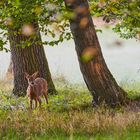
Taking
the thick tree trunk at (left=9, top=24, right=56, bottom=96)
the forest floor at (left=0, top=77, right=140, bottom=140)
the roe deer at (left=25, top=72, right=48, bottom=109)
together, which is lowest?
the forest floor at (left=0, top=77, right=140, bottom=140)

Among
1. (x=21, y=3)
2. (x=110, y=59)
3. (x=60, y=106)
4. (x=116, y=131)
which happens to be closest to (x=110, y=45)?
(x=116, y=131)

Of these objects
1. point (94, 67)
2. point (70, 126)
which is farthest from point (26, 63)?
point (70, 126)

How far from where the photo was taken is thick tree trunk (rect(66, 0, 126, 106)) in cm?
1170

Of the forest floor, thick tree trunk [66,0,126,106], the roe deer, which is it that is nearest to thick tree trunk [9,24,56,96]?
the roe deer

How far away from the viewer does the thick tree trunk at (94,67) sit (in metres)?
11.7

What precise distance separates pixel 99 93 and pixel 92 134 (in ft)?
10.8

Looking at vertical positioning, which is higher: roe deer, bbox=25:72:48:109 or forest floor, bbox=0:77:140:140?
roe deer, bbox=25:72:48:109

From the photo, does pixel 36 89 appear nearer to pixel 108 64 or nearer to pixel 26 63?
pixel 26 63

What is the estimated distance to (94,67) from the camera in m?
12.0

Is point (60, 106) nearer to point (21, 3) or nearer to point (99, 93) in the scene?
point (99, 93)

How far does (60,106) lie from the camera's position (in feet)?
41.7

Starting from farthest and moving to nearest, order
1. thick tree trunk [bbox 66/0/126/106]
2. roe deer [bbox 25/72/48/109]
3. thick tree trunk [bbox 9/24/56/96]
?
1. thick tree trunk [bbox 9/24/56/96]
2. roe deer [bbox 25/72/48/109]
3. thick tree trunk [bbox 66/0/126/106]

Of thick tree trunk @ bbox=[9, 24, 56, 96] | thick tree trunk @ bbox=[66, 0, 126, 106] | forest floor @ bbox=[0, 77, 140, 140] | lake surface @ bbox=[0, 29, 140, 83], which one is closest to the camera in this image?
forest floor @ bbox=[0, 77, 140, 140]

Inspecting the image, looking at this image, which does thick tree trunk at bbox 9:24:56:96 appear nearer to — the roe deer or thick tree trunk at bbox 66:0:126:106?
the roe deer
